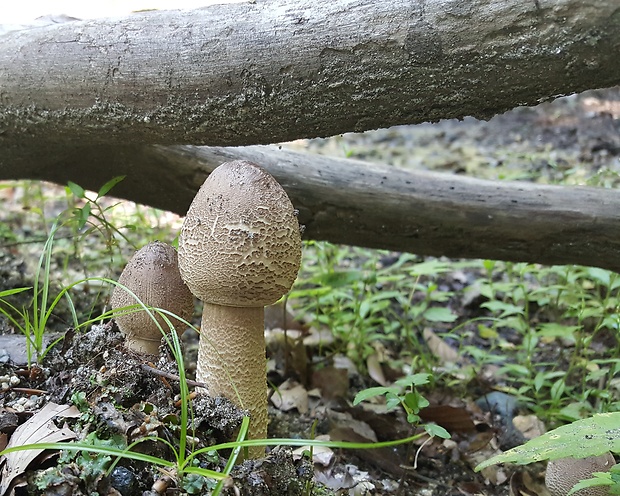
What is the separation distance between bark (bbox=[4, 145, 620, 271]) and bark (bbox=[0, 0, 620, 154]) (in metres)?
0.50

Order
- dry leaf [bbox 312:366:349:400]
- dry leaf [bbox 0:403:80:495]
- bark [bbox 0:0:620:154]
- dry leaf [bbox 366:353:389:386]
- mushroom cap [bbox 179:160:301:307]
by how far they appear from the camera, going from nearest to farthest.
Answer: dry leaf [bbox 0:403:80:495] < bark [bbox 0:0:620:154] < mushroom cap [bbox 179:160:301:307] < dry leaf [bbox 312:366:349:400] < dry leaf [bbox 366:353:389:386]

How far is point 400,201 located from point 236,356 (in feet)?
4.12

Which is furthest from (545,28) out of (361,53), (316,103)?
(316,103)

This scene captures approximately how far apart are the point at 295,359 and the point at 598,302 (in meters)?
1.63

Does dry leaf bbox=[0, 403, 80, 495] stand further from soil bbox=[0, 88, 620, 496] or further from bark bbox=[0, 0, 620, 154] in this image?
bark bbox=[0, 0, 620, 154]

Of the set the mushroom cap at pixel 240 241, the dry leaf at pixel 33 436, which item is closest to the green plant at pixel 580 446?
the mushroom cap at pixel 240 241

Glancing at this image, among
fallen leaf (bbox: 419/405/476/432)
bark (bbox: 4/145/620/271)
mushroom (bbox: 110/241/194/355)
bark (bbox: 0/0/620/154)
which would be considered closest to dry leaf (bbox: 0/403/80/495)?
mushroom (bbox: 110/241/194/355)

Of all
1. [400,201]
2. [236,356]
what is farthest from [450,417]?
[236,356]

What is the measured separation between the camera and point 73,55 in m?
2.24

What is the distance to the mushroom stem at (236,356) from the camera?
6.85 ft

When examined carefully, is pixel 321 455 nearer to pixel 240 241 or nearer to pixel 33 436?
pixel 240 241

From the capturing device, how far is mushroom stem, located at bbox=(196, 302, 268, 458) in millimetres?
2088

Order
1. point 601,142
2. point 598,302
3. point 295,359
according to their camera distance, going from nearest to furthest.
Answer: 1. point 295,359
2. point 598,302
3. point 601,142

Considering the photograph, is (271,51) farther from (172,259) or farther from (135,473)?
(135,473)
